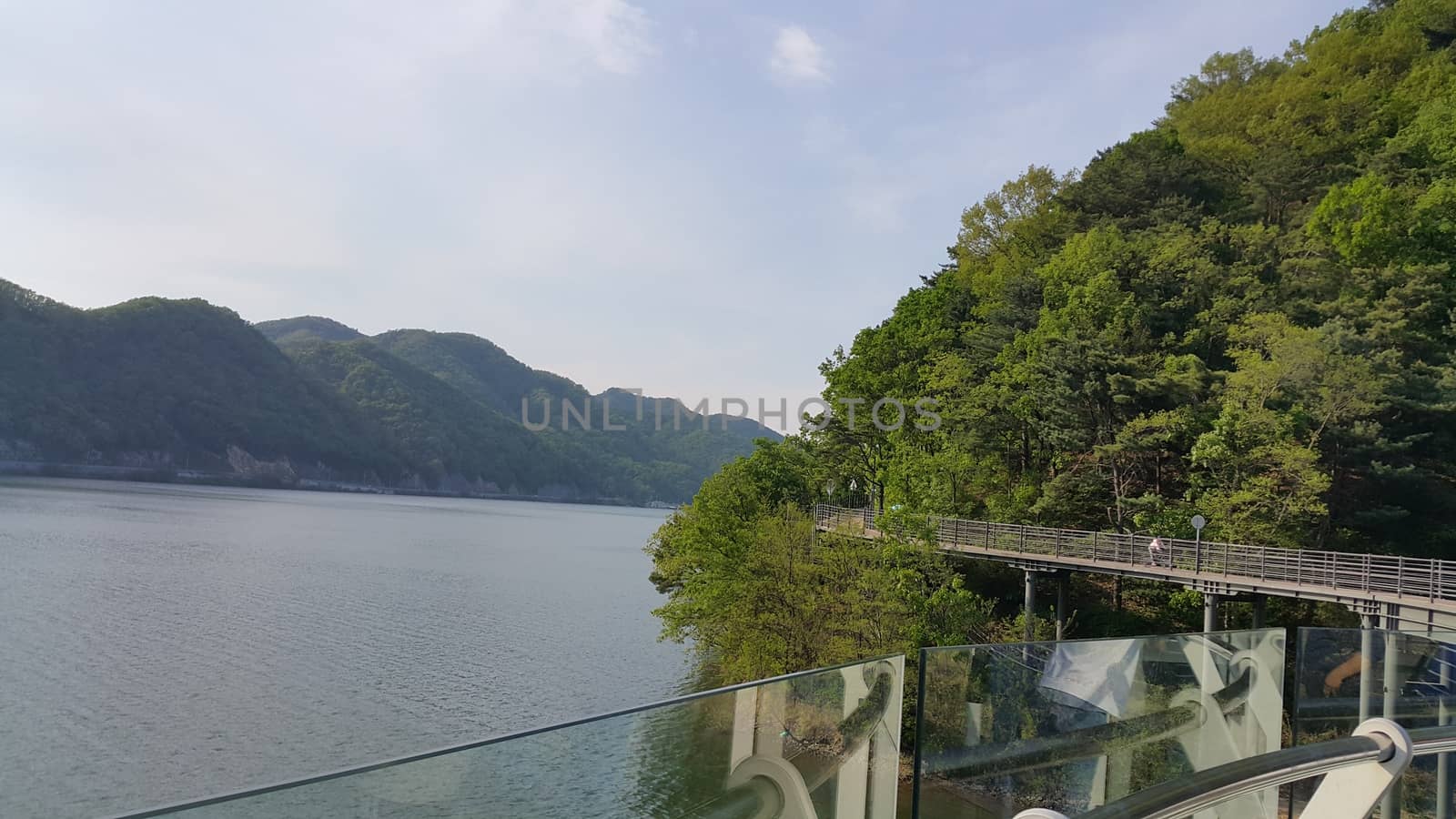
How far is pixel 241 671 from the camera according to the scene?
30.5 metres

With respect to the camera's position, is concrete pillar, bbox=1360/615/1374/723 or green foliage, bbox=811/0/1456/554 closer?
concrete pillar, bbox=1360/615/1374/723

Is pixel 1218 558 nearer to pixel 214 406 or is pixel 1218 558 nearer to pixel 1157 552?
pixel 1157 552

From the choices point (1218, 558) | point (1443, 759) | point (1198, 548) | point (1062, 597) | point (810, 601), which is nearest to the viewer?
point (1443, 759)

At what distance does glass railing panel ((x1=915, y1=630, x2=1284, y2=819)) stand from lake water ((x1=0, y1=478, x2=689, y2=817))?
21.0 metres

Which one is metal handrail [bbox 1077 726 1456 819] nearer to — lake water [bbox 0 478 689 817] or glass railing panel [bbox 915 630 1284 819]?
glass railing panel [bbox 915 630 1284 819]

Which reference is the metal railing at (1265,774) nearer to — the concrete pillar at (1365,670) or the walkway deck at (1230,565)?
the concrete pillar at (1365,670)

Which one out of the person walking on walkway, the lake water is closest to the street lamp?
the person walking on walkway

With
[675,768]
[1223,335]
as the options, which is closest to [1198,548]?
[1223,335]

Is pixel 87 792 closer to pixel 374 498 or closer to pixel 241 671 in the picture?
pixel 241 671

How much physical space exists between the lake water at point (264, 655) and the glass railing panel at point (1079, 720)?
68.9 feet

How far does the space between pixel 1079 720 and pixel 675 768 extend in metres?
1.66

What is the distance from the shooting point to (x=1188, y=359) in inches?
1316

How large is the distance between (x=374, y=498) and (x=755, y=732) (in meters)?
173

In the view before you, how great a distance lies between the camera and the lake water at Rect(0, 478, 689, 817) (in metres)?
22.4
